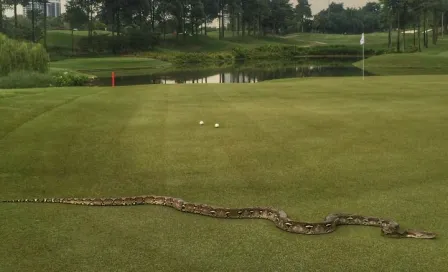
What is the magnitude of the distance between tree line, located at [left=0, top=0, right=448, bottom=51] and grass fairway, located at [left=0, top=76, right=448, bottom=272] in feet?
274

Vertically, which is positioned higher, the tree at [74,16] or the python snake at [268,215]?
the tree at [74,16]

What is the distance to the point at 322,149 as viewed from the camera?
1138 centimetres

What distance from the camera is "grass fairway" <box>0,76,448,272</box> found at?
6160 millimetres

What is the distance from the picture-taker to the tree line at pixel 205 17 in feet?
326

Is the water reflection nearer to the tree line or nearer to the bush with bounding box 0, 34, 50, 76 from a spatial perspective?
the bush with bounding box 0, 34, 50, 76

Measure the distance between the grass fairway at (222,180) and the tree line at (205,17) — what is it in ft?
274

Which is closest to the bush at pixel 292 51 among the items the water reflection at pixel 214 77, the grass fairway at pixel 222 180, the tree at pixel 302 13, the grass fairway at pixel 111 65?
the grass fairway at pixel 111 65

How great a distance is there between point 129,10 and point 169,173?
10948 centimetres

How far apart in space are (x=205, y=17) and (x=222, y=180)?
410ft

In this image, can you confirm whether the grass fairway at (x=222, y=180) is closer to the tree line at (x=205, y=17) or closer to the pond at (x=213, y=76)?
the pond at (x=213, y=76)

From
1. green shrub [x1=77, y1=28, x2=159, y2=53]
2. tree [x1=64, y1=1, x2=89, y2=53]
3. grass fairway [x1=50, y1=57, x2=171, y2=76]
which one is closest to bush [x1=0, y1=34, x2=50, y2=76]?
grass fairway [x1=50, y1=57, x2=171, y2=76]

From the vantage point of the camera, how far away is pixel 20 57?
111ft

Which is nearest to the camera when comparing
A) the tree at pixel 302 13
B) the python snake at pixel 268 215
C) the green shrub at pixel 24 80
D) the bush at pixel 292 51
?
Answer: the python snake at pixel 268 215

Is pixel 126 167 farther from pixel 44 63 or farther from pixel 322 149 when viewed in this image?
pixel 44 63
